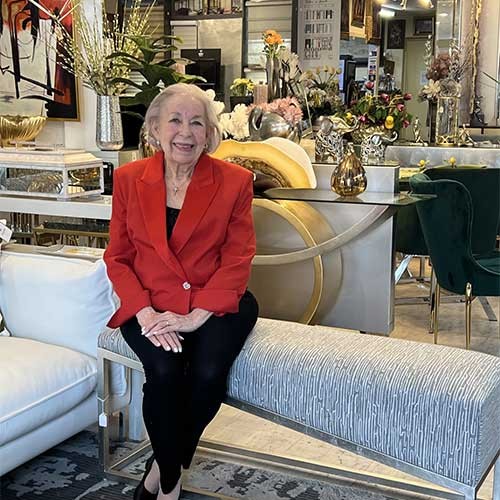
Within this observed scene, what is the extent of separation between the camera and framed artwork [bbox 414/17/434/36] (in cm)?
752

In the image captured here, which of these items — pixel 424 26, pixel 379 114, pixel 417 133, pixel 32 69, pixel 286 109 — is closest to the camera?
pixel 286 109

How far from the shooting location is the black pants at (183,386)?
6.46 ft

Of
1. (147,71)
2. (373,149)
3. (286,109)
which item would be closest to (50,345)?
(147,71)

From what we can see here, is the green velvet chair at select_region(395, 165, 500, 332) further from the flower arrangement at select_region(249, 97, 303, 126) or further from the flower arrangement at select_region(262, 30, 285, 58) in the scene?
the flower arrangement at select_region(262, 30, 285, 58)

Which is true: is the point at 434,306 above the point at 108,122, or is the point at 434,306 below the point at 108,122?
below

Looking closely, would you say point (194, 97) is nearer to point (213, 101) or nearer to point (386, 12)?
point (213, 101)

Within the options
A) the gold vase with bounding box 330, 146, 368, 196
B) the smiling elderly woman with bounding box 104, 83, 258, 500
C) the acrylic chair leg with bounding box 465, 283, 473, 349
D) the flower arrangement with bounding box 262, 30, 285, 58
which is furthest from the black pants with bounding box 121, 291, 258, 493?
the flower arrangement with bounding box 262, 30, 285, 58

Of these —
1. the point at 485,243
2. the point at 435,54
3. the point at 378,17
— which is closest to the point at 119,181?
the point at 485,243

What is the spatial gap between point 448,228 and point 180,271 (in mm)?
1766

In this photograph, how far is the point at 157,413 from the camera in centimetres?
197

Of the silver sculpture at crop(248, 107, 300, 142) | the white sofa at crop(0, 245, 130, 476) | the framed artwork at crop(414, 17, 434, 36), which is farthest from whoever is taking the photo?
the framed artwork at crop(414, 17, 434, 36)

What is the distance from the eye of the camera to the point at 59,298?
93.0 inches

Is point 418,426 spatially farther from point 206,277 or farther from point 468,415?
point 206,277

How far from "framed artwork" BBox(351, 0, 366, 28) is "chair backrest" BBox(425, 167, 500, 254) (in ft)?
13.9
